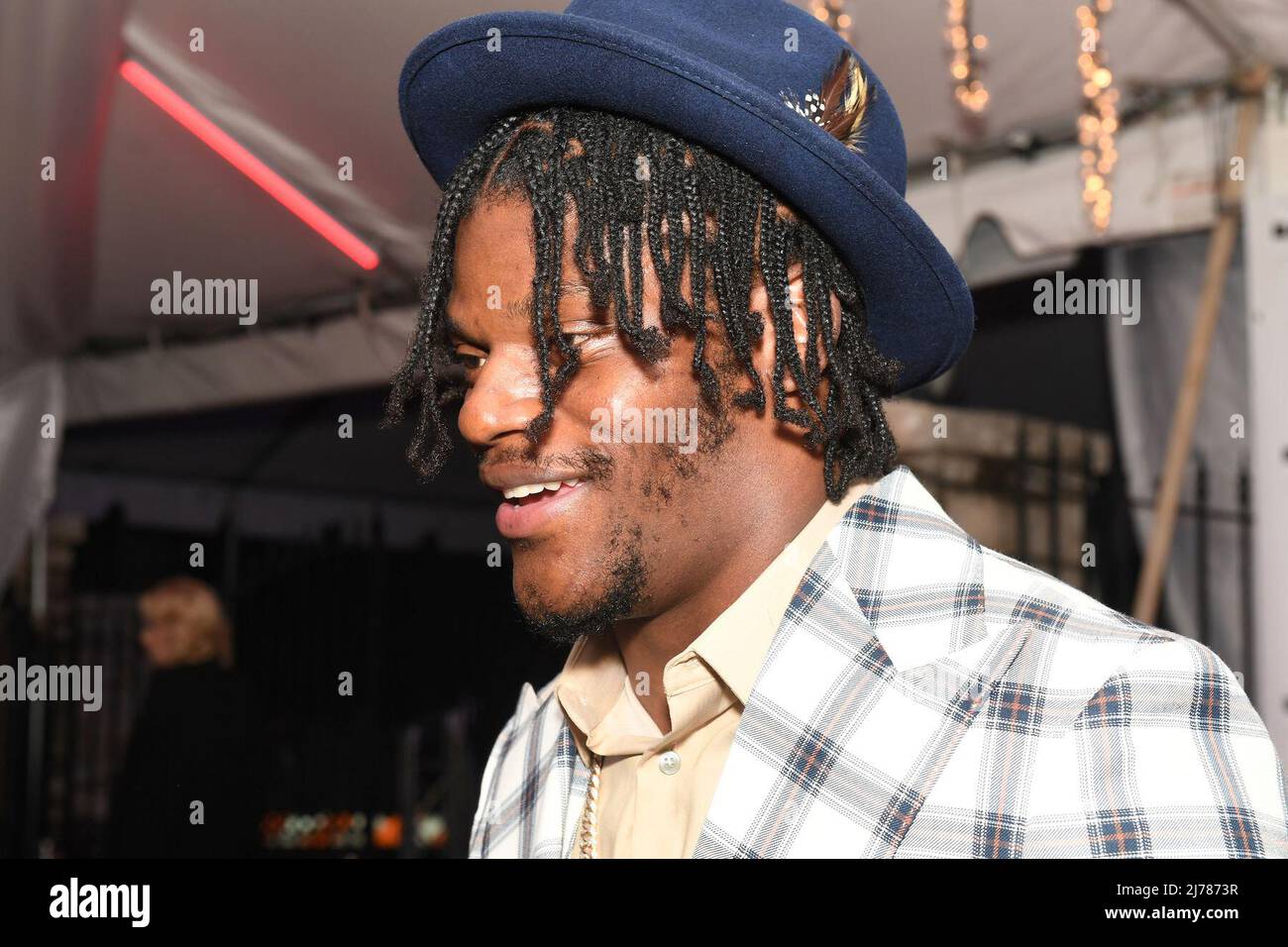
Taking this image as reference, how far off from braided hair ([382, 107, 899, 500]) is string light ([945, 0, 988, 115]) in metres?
1.95

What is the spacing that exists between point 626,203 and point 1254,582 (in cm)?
259

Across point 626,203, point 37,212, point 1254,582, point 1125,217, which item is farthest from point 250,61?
point 1254,582

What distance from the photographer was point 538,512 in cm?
125

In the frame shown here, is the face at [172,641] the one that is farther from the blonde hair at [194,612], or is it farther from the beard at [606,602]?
the beard at [606,602]

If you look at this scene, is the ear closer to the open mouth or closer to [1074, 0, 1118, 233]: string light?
the open mouth

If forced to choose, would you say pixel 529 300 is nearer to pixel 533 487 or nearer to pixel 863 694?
pixel 533 487

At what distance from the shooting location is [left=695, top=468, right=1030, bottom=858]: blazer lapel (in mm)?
1134

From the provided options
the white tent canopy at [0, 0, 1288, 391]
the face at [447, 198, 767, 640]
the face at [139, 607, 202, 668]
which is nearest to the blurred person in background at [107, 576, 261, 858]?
the face at [139, 607, 202, 668]

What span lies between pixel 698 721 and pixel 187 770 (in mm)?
3051

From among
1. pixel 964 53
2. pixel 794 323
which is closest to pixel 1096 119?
pixel 964 53

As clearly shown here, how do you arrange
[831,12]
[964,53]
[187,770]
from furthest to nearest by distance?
[187,770] → [964,53] → [831,12]

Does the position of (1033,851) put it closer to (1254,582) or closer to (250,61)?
(1254,582)

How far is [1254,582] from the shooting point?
10.7 ft

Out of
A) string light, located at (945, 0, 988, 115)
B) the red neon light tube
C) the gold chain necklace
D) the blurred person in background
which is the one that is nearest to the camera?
the gold chain necklace
